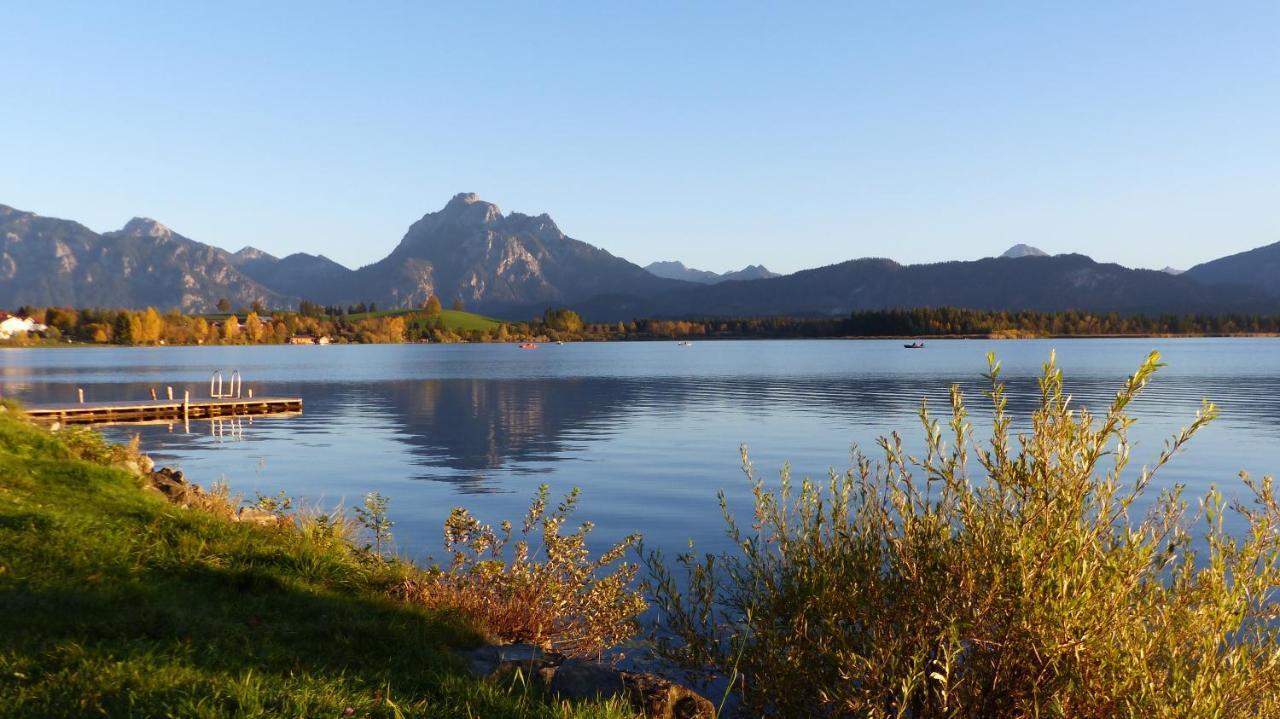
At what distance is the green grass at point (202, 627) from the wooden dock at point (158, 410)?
48.3m

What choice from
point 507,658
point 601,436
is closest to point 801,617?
point 507,658

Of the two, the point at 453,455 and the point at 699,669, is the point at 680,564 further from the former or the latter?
the point at 453,455

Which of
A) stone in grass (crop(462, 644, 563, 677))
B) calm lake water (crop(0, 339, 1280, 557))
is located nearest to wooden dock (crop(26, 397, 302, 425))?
calm lake water (crop(0, 339, 1280, 557))

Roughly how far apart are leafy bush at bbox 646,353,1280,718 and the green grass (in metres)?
2.62

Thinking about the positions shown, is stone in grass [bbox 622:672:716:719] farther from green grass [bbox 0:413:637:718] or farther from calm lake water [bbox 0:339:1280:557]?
calm lake water [bbox 0:339:1280:557]

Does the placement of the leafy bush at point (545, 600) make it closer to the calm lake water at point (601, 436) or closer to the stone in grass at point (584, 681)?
the stone in grass at point (584, 681)

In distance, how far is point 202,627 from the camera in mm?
9609

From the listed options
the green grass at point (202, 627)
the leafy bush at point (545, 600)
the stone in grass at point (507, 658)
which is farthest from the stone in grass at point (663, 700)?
the leafy bush at point (545, 600)

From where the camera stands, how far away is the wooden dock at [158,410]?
2312 inches

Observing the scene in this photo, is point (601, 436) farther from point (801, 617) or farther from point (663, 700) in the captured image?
point (801, 617)

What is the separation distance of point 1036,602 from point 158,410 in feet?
236

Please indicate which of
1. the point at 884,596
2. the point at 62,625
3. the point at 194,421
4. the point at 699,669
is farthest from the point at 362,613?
the point at 194,421

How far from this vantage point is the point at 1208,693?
713cm

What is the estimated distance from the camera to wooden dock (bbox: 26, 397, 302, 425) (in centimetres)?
5872
